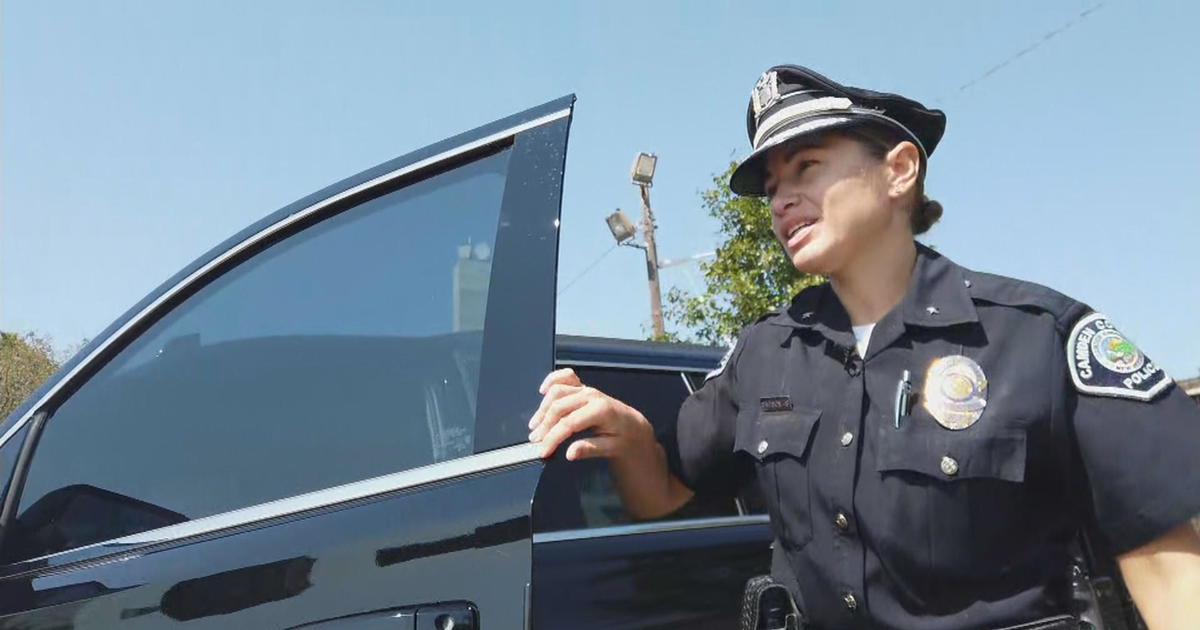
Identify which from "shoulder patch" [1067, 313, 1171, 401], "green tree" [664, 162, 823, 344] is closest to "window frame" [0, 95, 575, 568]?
"shoulder patch" [1067, 313, 1171, 401]

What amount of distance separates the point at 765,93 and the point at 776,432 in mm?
664

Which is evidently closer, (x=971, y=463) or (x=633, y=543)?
(x=971, y=463)

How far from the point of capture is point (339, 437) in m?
1.67

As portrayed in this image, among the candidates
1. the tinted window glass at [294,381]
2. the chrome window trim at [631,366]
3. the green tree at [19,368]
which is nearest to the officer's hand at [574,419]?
the tinted window glass at [294,381]

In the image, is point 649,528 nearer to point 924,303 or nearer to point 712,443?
point 712,443

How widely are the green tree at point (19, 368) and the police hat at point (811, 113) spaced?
17655 mm

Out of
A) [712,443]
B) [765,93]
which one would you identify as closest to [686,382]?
[712,443]

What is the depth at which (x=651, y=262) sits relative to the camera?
1535 centimetres

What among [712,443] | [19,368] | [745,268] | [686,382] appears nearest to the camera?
[712,443]

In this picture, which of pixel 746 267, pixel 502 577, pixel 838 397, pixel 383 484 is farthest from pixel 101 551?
pixel 746 267

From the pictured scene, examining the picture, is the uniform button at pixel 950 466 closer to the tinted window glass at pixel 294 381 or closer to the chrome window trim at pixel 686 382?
the tinted window glass at pixel 294 381

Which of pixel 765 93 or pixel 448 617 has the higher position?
pixel 765 93

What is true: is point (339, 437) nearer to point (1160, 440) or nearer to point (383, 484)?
point (383, 484)

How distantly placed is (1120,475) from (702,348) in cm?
167
